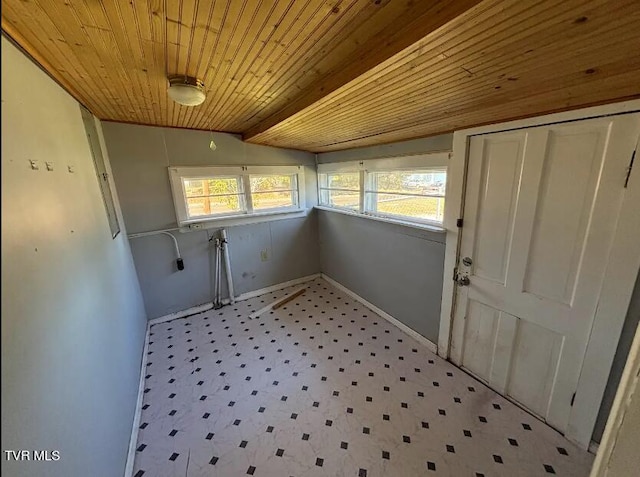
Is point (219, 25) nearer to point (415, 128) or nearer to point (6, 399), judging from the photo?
point (6, 399)

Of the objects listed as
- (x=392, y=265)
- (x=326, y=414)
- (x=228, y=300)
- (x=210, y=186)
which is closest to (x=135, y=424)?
(x=326, y=414)

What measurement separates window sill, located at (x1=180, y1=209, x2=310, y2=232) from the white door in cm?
230

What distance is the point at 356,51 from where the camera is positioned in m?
1.16

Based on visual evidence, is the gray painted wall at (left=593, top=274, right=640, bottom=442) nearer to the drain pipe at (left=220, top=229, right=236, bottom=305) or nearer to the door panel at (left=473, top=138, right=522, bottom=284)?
the door panel at (left=473, top=138, right=522, bottom=284)

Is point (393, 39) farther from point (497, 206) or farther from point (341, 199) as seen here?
point (341, 199)

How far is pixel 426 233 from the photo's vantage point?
7.91 ft

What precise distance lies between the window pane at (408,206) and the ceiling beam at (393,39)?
1.41 m

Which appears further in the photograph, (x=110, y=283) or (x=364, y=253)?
(x=364, y=253)

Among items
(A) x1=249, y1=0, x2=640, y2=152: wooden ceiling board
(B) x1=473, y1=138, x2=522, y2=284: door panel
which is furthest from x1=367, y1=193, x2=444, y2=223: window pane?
(A) x1=249, y1=0, x2=640, y2=152: wooden ceiling board

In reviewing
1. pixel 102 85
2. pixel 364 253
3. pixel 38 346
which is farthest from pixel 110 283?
pixel 364 253

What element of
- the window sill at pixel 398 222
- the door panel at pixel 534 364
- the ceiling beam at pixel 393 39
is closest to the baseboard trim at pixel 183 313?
the window sill at pixel 398 222

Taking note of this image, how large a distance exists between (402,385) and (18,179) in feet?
8.23

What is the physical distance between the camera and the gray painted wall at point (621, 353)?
1370mm

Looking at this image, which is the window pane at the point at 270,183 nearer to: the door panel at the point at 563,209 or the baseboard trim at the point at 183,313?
the baseboard trim at the point at 183,313
